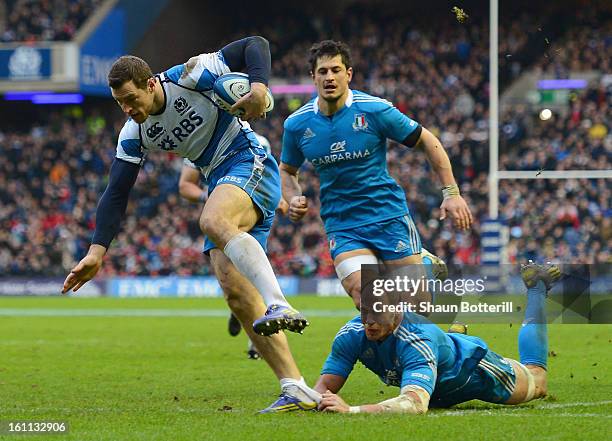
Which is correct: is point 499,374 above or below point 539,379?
above

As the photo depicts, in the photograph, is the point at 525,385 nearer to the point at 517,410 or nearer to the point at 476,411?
the point at 517,410

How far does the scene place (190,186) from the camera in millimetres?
11711

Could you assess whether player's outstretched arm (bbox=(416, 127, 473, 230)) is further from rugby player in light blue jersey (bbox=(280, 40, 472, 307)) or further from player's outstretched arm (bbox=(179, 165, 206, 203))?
player's outstretched arm (bbox=(179, 165, 206, 203))

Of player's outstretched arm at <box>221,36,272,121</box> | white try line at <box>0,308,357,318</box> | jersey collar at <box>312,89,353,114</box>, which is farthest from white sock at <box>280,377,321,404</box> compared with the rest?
white try line at <box>0,308,357,318</box>

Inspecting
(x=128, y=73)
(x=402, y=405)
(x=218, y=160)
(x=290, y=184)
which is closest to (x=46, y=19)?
(x=290, y=184)

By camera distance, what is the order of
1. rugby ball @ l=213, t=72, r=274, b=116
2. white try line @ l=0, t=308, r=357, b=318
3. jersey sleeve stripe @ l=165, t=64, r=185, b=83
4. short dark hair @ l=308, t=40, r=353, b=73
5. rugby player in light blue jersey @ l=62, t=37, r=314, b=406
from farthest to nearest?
white try line @ l=0, t=308, r=357, b=318 < short dark hair @ l=308, t=40, r=353, b=73 < jersey sleeve stripe @ l=165, t=64, r=185, b=83 < rugby ball @ l=213, t=72, r=274, b=116 < rugby player in light blue jersey @ l=62, t=37, r=314, b=406

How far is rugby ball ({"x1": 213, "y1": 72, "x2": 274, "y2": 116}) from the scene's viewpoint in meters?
6.91

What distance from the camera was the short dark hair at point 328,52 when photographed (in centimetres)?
795

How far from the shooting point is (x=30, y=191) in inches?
1284

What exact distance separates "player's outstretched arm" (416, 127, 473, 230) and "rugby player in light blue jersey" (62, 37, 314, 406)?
106 centimetres

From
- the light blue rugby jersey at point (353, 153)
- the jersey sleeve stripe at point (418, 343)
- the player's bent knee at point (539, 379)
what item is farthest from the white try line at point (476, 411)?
the light blue rugby jersey at point (353, 153)

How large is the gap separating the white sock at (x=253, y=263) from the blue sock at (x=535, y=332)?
1881 mm

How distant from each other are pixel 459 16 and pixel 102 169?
2393cm

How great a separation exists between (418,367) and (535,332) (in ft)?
4.61
